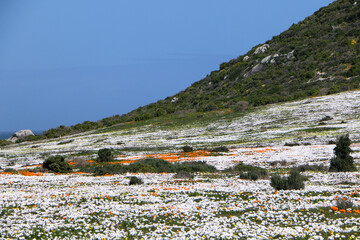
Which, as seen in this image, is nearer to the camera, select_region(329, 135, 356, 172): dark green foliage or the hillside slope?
select_region(329, 135, 356, 172): dark green foliage

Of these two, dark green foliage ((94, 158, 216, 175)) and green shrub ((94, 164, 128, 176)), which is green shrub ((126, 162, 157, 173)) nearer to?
dark green foliage ((94, 158, 216, 175))

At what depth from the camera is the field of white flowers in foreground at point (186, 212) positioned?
12047 mm

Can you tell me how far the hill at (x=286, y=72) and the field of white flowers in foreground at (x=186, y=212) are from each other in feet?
227

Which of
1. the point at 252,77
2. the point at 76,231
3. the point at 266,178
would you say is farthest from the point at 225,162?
the point at 252,77

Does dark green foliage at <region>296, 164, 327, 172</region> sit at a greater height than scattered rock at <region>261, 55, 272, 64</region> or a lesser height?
lesser

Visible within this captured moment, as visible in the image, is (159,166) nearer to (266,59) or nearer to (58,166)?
(58,166)

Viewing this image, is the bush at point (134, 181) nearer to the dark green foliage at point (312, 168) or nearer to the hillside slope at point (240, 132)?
the dark green foliage at point (312, 168)

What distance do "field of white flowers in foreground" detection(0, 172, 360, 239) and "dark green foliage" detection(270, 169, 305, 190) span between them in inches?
18.6

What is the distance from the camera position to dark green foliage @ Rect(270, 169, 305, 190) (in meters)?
19.1

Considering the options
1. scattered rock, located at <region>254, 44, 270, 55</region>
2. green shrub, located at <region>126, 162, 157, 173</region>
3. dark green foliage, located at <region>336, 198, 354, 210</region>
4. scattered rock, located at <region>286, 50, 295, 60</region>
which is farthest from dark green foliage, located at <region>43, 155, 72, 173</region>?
scattered rock, located at <region>254, 44, 270, 55</region>

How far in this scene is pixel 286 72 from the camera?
364 feet

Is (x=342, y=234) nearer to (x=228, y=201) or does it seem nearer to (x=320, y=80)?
(x=228, y=201)

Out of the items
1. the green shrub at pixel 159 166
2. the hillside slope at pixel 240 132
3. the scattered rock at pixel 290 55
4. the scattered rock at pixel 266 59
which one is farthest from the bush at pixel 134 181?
the scattered rock at pixel 266 59

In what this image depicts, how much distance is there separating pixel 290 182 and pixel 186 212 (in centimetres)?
697
